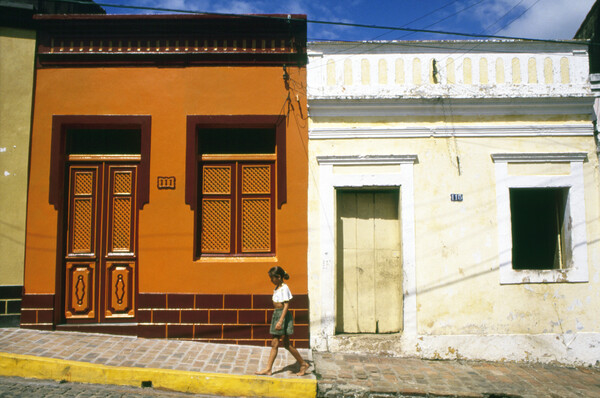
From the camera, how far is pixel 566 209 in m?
7.08

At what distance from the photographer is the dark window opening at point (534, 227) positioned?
7.29m

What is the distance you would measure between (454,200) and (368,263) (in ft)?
5.47

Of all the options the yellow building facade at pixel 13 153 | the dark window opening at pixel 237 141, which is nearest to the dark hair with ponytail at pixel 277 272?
the dark window opening at pixel 237 141

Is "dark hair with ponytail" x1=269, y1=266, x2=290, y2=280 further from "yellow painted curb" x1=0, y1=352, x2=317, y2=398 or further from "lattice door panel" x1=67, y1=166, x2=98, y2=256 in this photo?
"lattice door panel" x1=67, y1=166, x2=98, y2=256

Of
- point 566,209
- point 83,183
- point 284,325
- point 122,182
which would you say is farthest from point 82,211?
point 566,209

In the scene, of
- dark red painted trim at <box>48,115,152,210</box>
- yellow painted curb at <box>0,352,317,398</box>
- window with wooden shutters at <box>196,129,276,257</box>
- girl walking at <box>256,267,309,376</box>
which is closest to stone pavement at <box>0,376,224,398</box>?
yellow painted curb at <box>0,352,317,398</box>

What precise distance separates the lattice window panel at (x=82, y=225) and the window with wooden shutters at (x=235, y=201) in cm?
174

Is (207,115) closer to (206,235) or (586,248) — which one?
(206,235)

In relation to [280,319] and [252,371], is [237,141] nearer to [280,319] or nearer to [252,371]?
[280,319]

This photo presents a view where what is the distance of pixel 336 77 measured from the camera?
7262 mm

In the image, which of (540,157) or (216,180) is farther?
(216,180)

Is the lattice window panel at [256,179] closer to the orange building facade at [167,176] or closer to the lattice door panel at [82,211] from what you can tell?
the orange building facade at [167,176]

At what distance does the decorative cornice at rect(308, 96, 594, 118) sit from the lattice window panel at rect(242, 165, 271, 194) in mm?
1193

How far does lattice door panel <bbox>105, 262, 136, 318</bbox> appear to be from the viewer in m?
7.03
